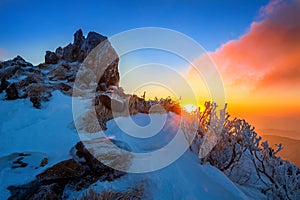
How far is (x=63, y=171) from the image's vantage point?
4309 millimetres

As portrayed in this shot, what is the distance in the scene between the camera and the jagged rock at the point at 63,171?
4.19 meters

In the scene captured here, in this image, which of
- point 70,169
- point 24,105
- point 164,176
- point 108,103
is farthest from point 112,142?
point 24,105

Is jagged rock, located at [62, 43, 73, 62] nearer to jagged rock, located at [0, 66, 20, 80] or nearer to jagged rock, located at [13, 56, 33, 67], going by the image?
jagged rock, located at [13, 56, 33, 67]

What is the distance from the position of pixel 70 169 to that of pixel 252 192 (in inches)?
192

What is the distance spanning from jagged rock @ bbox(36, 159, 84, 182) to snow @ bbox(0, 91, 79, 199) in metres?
0.25

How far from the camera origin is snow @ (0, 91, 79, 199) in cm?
464

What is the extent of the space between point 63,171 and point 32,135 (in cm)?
339

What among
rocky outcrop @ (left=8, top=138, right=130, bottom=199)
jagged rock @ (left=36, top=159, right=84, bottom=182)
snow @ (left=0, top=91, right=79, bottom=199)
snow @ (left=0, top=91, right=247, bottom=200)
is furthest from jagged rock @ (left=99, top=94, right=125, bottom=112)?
jagged rock @ (left=36, top=159, right=84, bottom=182)

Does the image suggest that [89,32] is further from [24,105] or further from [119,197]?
[119,197]

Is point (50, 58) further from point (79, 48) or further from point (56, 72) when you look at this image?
point (56, 72)

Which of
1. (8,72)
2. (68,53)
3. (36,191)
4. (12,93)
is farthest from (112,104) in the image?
(68,53)

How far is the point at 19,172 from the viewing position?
4.63 metres

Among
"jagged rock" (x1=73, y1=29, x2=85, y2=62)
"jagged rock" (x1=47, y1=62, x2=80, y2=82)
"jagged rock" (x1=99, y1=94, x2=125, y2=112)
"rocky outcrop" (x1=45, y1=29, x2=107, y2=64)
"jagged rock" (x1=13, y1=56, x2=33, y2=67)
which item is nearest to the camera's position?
"jagged rock" (x1=99, y1=94, x2=125, y2=112)

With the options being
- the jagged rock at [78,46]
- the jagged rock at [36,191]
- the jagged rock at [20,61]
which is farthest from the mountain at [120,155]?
the jagged rock at [78,46]
